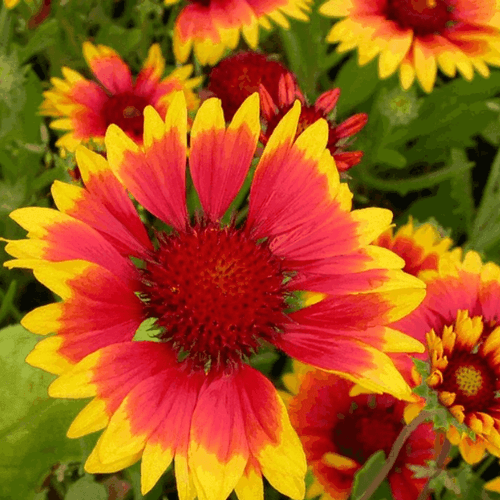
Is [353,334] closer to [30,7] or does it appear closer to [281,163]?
[281,163]

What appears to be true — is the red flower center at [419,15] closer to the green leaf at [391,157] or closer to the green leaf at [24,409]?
the green leaf at [391,157]

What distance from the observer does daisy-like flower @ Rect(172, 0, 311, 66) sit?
1314mm

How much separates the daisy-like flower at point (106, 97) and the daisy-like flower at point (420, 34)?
36 centimetres

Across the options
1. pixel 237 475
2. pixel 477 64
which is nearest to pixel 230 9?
pixel 477 64

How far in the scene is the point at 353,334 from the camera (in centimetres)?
78

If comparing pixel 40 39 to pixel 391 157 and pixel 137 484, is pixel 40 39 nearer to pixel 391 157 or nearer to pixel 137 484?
pixel 391 157

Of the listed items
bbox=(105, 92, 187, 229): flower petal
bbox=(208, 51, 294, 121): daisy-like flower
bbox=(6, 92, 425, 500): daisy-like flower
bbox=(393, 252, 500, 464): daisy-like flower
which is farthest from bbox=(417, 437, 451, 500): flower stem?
bbox=(208, 51, 294, 121): daisy-like flower

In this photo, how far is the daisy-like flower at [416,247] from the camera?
1236 mm

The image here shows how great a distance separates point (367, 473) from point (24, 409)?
528mm

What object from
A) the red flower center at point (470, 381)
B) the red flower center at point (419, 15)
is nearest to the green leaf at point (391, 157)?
the red flower center at point (419, 15)

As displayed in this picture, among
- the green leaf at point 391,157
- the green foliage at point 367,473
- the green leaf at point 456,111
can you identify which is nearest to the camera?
the green foliage at point 367,473

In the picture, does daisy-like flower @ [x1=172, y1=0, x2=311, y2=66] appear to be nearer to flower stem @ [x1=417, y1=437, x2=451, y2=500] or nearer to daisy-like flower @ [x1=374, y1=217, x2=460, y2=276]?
daisy-like flower @ [x1=374, y1=217, x2=460, y2=276]

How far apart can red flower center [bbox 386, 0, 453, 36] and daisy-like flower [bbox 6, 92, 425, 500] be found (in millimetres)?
712

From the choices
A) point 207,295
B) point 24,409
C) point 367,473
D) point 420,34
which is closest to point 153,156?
point 207,295
